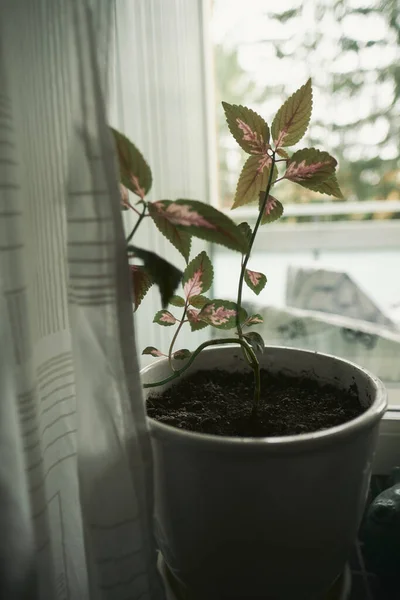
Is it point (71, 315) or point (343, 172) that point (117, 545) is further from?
point (343, 172)

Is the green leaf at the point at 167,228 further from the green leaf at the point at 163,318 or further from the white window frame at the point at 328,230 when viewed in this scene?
the white window frame at the point at 328,230

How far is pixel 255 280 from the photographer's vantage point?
63 cm

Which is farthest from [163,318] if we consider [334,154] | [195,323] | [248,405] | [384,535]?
[334,154]

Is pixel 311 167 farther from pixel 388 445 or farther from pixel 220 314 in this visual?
pixel 388 445

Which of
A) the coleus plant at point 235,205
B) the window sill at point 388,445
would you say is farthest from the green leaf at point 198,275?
the window sill at point 388,445

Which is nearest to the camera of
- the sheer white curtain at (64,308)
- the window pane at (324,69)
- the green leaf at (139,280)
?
the sheer white curtain at (64,308)

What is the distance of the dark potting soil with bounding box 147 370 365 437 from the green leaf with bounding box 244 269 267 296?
15 centimetres

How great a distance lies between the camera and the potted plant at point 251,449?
1.57 ft

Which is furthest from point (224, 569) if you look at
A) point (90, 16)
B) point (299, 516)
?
point (90, 16)

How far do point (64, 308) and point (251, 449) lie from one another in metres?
0.24

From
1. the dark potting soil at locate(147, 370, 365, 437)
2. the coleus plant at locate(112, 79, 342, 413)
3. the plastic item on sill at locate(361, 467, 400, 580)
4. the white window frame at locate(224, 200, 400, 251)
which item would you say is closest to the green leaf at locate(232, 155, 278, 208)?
the coleus plant at locate(112, 79, 342, 413)

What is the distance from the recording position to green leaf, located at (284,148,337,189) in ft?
1.84

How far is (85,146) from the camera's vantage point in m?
0.42

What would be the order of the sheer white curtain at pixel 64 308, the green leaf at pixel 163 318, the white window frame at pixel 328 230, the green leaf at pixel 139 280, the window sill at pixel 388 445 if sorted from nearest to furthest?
the sheer white curtain at pixel 64 308 → the green leaf at pixel 139 280 → the green leaf at pixel 163 318 → the window sill at pixel 388 445 → the white window frame at pixel 328 230
